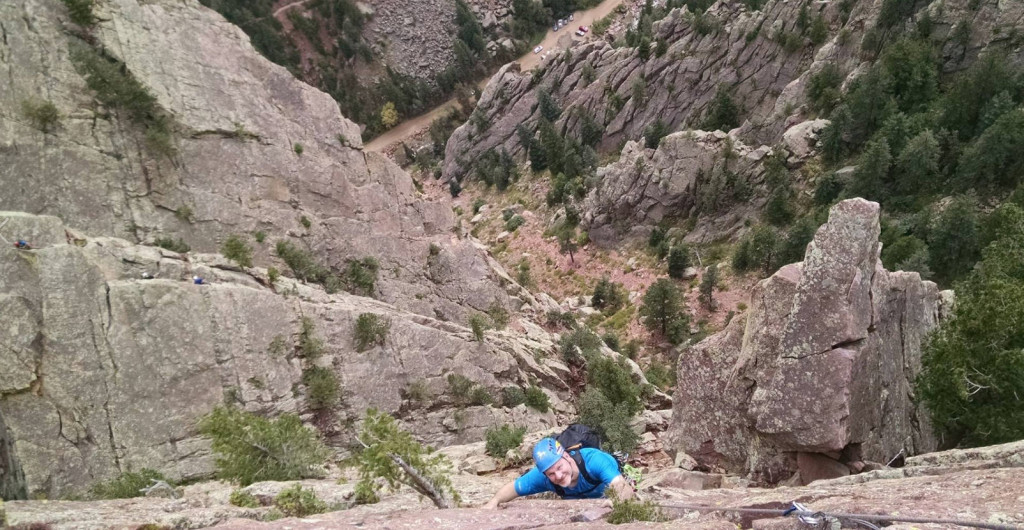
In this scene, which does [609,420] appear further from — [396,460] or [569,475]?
[569,475]

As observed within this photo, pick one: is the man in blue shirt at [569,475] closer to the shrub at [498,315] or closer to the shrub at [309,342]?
the shrub at [309,342]

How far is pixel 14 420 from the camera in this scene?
18969mm

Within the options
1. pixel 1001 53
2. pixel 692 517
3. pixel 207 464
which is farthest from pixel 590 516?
pixel 1001 53

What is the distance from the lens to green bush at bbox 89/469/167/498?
1673 cm

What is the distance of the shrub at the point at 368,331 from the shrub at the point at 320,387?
2424mm

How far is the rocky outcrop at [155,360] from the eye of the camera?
19.5 m

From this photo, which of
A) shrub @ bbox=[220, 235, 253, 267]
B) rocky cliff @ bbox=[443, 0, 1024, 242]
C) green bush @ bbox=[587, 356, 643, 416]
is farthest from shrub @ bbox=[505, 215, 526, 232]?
shrub @ bbox=[220, 235, 253, 267]

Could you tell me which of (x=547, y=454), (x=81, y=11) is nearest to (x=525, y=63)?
(x=81, y=11)

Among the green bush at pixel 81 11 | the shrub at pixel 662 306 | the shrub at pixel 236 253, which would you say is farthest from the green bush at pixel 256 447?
the shrub at pixel 662 306

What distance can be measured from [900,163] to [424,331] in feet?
140

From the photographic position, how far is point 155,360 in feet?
72.5

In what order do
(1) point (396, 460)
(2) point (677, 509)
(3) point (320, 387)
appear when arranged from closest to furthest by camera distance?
(2) point (677, 509) < (1) point (396, 460) < (3) point (320, 387)

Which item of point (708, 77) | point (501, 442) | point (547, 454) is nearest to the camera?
point (547, 454)

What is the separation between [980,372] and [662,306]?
97.6 feet
